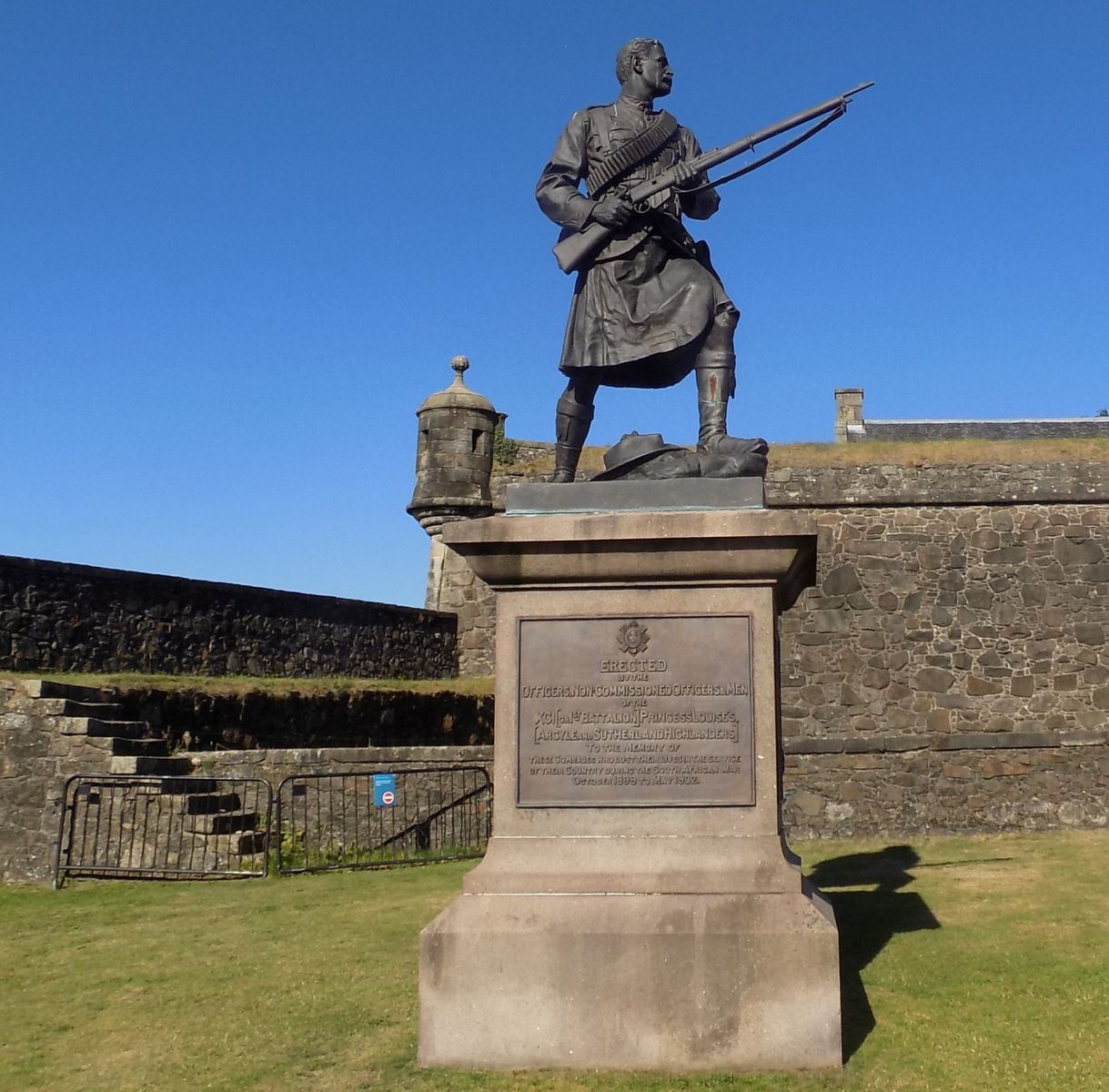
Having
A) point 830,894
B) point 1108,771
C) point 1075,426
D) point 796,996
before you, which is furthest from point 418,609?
point 796,996

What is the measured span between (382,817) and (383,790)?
470mm

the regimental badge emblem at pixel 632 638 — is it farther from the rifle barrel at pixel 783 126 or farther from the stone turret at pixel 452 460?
the stone turret at pixel 452 460

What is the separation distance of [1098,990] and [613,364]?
159 inches

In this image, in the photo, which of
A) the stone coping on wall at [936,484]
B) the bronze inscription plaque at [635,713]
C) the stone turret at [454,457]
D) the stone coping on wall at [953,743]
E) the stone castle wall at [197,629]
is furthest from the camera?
the stone turret at [454,457]

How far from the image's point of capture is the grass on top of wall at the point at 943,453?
20.2 m

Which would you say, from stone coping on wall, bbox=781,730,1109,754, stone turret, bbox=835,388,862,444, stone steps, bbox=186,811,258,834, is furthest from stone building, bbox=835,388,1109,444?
stone steps, bbox=186,811,258,834

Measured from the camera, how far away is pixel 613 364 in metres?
6.02

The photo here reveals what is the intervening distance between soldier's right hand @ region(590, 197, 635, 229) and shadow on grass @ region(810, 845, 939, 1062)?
4081mm

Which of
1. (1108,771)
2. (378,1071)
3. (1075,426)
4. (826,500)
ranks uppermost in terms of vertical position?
(1075,426)

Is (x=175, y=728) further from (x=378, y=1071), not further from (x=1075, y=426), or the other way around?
(x=1075, y=426)

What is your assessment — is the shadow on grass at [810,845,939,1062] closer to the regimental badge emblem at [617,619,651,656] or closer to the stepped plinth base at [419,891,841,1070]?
the stepped plinth base at [419,891,841,1070]

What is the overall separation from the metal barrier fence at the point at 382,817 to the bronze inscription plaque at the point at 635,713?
6.87 m

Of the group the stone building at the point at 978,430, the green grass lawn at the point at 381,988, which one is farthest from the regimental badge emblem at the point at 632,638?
the stone building at the point at 978,430

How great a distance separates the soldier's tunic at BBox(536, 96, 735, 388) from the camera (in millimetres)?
5961
